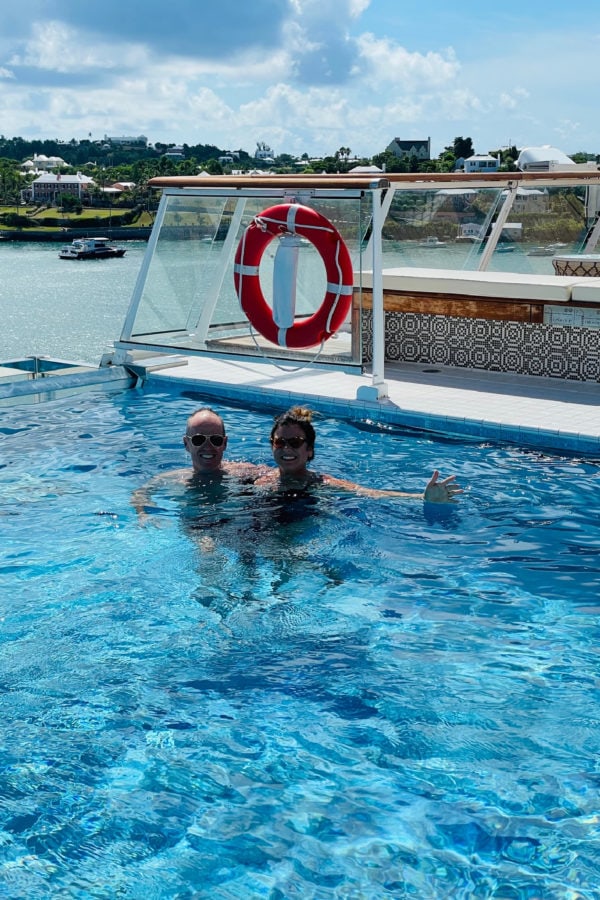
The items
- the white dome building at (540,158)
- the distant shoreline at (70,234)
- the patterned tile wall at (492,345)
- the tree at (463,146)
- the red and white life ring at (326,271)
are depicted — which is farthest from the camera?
the tree at (463,146)

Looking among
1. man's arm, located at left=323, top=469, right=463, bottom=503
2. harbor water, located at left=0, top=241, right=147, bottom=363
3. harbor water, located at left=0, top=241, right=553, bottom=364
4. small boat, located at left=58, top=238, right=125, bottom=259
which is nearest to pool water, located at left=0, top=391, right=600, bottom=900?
man's arm, located at left=323, top=469, right=463, bottom=503

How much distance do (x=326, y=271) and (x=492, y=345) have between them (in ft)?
4.73

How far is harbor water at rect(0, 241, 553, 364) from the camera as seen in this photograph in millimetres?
8758

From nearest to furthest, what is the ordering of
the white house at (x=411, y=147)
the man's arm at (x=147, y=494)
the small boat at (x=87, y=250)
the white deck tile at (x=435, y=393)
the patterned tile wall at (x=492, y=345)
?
the man's arm at (x=147, y=494)
the white deck tile at (x=435, y=393)
the patterned tile wall at (x=492, y=345)
the small boat at (x=87, y=250)
the white house at (x=411, y=147)

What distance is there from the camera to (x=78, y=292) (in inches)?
1435

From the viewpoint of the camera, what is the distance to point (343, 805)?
8.42ft

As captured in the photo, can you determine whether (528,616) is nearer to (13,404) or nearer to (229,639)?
(229,639)

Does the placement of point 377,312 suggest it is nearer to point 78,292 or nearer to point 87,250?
point 78,292

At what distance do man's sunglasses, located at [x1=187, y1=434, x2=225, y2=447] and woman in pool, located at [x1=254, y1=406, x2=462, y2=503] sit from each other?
0.22 metres

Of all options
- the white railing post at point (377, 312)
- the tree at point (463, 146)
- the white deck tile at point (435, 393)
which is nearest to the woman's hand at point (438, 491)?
the white deck tile at point (435, 393)

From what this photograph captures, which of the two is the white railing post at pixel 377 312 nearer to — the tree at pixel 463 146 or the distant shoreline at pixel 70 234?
the distant shoreline at pixel 70 234

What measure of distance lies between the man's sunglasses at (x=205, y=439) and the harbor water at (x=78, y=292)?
11.4 feet

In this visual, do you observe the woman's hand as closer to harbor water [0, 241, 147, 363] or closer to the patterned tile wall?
the patterned tile wall

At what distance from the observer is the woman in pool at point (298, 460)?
4.23 metres
